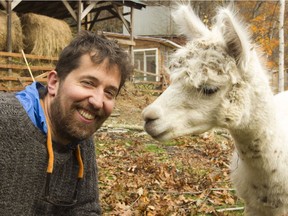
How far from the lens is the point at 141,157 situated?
19.6 ft

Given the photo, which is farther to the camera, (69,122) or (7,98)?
(69,122)

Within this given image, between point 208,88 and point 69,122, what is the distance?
1042 mm

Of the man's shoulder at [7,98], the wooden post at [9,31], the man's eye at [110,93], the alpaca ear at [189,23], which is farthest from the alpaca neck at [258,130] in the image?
the wooden post at [9,31]

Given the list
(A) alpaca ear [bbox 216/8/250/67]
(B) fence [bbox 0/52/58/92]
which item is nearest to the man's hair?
(A) alpaca ear [bbox 216/8/250/67]

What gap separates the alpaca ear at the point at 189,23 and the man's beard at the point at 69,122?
131 centimetres

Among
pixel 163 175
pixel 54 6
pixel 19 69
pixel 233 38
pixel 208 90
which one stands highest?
pixel 54 6

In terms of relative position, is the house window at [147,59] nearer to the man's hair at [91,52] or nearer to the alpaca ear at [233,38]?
the alpaca ear at [233,38]

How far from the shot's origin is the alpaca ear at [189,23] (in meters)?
3.24

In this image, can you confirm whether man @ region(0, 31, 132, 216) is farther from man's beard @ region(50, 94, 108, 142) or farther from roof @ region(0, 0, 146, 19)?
roof @ region(0, 0, 146, 19)

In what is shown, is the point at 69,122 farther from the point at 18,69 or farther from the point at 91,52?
the point at 18,69

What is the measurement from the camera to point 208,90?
8.95ft

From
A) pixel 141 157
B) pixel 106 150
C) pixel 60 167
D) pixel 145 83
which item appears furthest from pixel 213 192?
pixel 145 83

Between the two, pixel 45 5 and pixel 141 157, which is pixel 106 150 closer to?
pixel 141 157

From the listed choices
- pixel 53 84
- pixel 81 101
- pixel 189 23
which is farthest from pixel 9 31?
pixel 81 101
